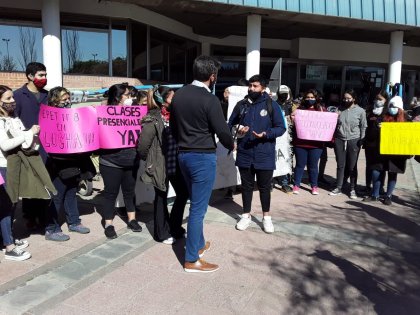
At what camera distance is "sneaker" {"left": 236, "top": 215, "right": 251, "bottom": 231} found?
5.09 m

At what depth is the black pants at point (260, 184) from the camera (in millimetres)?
4996

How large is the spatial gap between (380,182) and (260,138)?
9.29 ft

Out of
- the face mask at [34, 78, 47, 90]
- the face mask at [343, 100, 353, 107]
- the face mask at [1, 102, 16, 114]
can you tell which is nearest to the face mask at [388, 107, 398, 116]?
the face mask at [343, 100, 353, 107]

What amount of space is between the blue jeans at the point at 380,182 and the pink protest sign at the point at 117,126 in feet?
13.0

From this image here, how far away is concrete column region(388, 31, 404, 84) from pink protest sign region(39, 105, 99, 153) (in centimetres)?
1378

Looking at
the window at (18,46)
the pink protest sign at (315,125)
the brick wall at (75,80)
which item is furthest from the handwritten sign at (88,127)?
the window at (18,46)

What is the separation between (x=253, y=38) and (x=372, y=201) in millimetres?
7942

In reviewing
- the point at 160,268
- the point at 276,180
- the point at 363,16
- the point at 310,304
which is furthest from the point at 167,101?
the point at 363,16

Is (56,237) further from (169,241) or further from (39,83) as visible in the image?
(39,83)

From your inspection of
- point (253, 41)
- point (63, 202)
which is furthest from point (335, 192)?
point (253, 41)

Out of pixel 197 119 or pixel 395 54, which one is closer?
pixel 197 119

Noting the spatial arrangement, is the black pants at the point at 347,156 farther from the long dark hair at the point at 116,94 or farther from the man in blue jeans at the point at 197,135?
the long dark hair at the point at 116,94

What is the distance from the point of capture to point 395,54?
15.4 meters

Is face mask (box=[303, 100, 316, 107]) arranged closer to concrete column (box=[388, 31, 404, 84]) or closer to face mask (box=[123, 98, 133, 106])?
face mask (box=[123, 98, 133, 106])
